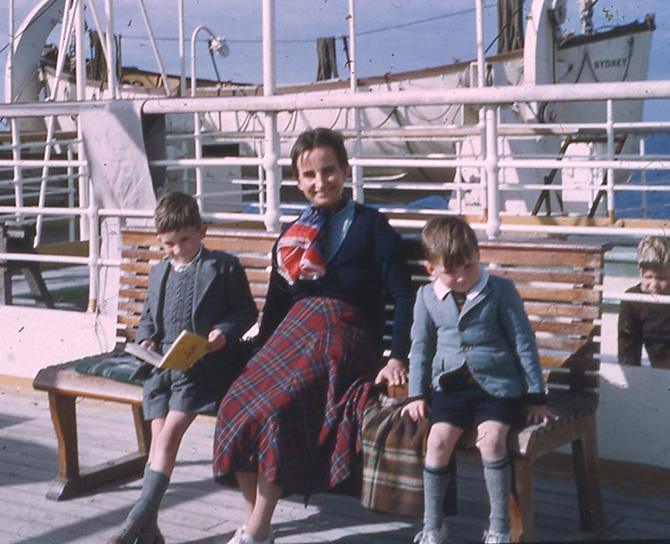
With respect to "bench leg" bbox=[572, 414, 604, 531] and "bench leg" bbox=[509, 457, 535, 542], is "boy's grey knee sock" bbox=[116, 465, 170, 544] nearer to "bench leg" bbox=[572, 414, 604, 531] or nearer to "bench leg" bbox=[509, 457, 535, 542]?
"bench leg" bbox=[509, 457, 535, 542]

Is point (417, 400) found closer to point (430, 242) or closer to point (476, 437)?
point (476, 437)

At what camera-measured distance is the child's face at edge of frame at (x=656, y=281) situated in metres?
4.01

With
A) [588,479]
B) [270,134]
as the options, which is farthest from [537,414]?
[270,134]

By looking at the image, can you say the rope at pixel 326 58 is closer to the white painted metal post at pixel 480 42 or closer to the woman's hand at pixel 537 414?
the white painted metal post at pixel 480 42

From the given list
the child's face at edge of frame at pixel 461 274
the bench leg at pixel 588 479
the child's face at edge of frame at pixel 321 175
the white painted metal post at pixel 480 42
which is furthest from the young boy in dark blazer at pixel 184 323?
the white painted metal post at pixel 480 42

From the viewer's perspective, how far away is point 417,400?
3057 mm

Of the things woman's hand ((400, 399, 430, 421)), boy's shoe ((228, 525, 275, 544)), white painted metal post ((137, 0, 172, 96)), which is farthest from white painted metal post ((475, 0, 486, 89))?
boy's shoe ((228, 525, 275, 544))

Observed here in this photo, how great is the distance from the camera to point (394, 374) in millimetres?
3195

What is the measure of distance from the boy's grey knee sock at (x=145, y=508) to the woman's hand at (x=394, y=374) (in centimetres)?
76

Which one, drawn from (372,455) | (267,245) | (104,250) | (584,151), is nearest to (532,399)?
(372,455)

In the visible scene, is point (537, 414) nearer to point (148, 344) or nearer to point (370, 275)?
point (370, 275)

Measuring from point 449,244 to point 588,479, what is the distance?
99 cm

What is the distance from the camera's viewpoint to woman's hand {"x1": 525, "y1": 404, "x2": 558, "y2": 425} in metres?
→ 2.94

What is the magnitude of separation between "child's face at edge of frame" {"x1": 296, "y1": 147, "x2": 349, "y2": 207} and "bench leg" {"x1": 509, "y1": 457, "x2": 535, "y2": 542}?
1057mm
